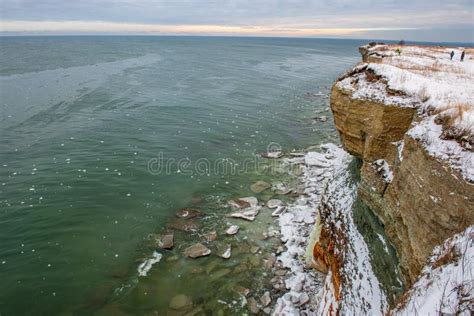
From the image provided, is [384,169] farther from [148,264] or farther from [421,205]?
[148,264]

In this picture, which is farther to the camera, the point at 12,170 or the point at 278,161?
the point at 278,161

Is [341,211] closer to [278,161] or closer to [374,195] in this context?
[374,195]

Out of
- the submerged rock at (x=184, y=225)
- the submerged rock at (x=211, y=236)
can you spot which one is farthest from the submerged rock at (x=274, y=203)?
the submerged rock at (x=184, y=225)

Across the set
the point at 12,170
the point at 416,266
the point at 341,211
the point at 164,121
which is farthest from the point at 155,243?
the point at 164,121

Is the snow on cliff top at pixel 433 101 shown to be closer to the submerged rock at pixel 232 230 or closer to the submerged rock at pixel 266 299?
the submerged rock at pixel 266 299

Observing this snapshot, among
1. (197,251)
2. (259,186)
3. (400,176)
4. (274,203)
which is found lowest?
(197,251)

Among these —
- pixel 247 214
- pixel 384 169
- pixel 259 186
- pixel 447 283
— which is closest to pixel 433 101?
pixel 384 169

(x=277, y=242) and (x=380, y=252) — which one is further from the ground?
(x=380, y=252)
